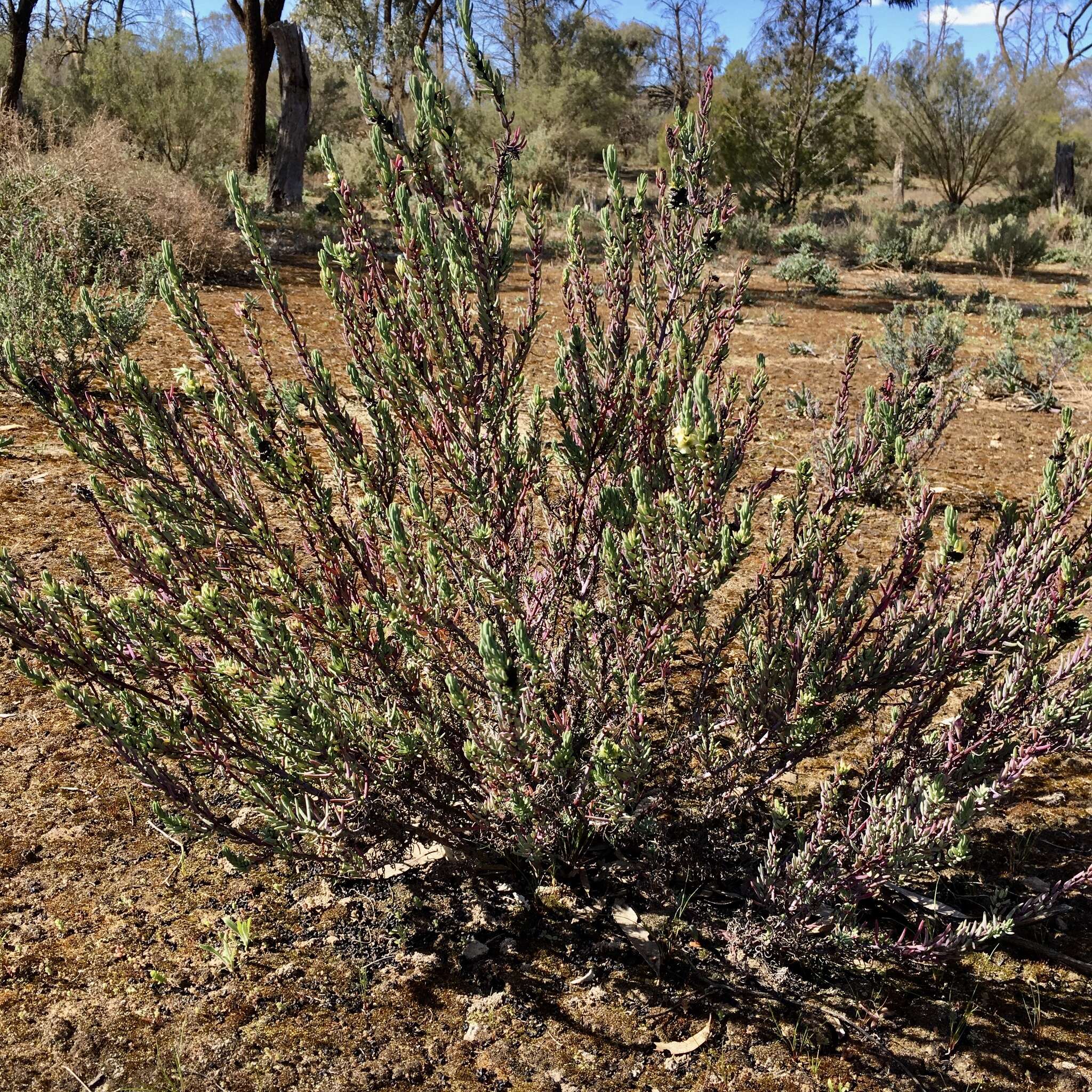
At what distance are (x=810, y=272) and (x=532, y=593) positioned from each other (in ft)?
30.9

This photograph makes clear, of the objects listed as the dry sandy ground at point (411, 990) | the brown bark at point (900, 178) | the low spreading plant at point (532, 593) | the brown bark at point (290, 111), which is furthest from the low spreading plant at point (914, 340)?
the brown bark at point (900, 178)

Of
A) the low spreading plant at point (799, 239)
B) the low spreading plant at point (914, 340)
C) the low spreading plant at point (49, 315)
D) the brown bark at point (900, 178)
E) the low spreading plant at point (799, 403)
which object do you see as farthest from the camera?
the brown bark at point (900, 178)

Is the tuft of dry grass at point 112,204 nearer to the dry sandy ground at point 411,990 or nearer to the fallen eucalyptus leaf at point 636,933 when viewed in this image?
the dry sandy ground at point 411,990

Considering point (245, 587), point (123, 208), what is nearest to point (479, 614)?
point (245, 587)

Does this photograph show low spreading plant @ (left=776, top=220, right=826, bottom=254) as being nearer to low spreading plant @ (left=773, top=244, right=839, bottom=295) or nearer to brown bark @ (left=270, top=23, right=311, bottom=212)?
low spreading plant @ (left=773, top=244, right=839, bottom=295)

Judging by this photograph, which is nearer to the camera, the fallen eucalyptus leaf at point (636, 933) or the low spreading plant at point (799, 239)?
the fallen eucalyptus leaf at point (636, 933)

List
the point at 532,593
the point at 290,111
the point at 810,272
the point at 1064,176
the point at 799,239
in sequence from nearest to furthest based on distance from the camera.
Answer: the point at 532,593
the point at 810,272
the point at 799,239
the point at 290,111
the point at 1064,176

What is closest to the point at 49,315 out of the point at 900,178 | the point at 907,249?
the point at 907,249

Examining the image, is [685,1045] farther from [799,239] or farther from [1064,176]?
[1064,176]

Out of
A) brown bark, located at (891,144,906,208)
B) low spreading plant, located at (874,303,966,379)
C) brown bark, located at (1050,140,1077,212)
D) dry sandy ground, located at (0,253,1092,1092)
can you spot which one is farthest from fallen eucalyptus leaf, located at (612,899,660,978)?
brown bark, located at (891,144,906,208)

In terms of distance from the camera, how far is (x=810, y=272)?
10375 mm

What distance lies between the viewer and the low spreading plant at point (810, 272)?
407 inches

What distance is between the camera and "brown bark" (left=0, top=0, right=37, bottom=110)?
1348cm

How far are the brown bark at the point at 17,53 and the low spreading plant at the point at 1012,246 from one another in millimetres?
14288
